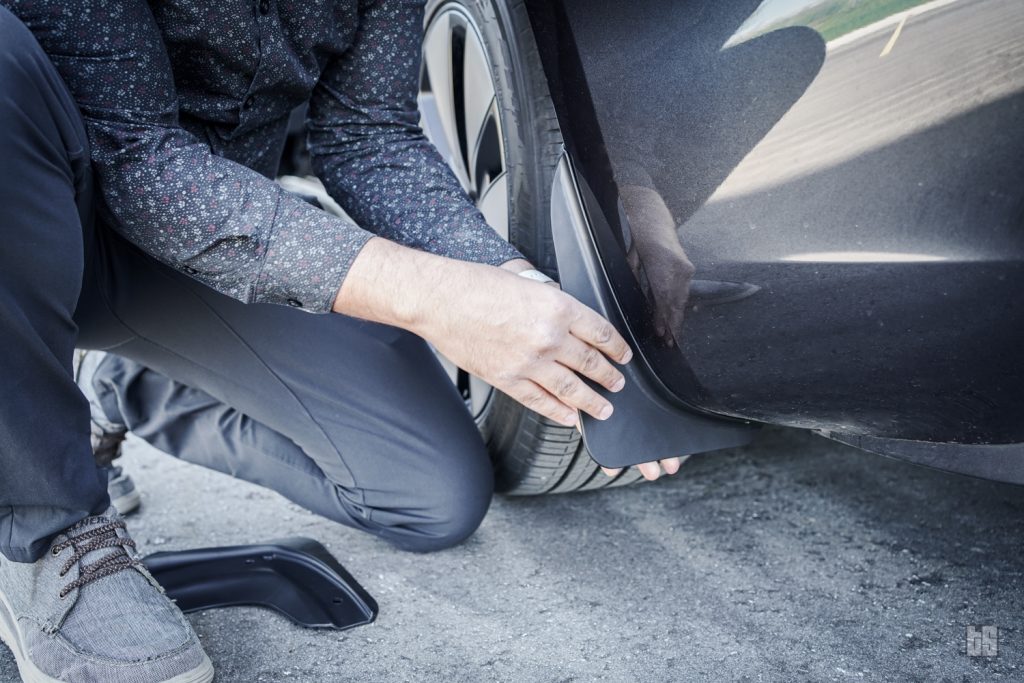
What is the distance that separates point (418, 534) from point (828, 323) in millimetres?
667

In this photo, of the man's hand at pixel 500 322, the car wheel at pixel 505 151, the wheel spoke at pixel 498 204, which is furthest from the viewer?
the wheel spoke at pixel 498 204

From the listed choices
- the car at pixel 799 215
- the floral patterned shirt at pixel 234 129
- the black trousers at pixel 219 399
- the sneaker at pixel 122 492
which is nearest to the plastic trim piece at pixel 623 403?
the car at pixel 799 215

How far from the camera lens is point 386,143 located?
124 centimetres

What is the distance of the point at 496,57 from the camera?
1.18 meters

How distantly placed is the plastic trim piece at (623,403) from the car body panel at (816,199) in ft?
0.07

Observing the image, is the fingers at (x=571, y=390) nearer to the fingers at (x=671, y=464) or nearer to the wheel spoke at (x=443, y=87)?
the fingers at (x=671, y=464)

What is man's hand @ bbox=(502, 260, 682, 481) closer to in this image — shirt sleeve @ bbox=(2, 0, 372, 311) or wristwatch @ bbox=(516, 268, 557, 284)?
wristwatch @ bbox=(516, 268, 557, 284)

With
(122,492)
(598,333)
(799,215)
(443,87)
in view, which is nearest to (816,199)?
(799,215)

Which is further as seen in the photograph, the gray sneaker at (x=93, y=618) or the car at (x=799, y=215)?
the gray sneaker at (x=93, y=618)

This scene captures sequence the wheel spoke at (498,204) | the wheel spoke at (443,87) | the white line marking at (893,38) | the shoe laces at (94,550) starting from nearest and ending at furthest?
the white line marking at (893,38), the shoe laces at (94,550), the wheel spoke at (498,204), the wheel spoke at (443,87)

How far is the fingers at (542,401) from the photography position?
0.95 meters

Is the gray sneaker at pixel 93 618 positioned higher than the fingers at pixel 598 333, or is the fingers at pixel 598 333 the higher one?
the fingers at pixel 598 333

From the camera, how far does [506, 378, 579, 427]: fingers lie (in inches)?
37.4

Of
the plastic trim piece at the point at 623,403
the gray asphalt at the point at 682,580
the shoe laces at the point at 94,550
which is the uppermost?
the plastic trim piece at the point at 623,403
